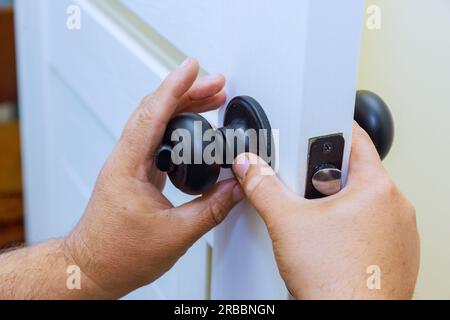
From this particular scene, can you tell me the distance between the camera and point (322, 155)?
0.48m

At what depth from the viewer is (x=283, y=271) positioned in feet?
1.60

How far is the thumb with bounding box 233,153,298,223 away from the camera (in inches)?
18.8

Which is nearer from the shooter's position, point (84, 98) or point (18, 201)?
point (84, 98)

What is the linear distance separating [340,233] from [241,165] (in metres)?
0.09

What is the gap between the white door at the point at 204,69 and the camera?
45 centimetres

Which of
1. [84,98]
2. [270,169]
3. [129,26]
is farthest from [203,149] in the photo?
[84,98]

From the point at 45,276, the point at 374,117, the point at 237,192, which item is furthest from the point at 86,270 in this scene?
the point at 374,117

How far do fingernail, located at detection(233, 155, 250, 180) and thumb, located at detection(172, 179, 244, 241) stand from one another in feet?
0.12

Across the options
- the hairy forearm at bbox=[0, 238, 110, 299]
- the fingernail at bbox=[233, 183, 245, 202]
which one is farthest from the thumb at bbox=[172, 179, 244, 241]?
the hairy forearm at bbox=[0, 238, 110, 299]

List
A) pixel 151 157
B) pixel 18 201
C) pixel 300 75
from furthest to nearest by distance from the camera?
pixel 18 201 < pixel 151 157 < pixel 300 75

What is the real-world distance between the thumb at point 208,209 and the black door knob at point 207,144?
0.02 meters

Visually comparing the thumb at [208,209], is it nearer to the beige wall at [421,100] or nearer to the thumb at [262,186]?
the thumb at [262,186]

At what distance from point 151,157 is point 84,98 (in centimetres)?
33

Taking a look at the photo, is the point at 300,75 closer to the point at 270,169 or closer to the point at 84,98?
the point at 270,169
